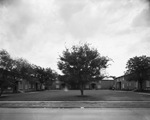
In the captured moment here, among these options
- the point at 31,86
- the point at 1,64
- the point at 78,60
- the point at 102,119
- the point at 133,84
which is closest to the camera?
the point at 102,119

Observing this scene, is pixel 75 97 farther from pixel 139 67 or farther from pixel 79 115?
pixel 139 67

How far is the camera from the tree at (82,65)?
23578mm

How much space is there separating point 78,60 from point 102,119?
50.1 ft

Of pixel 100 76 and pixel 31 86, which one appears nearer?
pixel 100 76

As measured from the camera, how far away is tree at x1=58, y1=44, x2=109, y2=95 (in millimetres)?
23578

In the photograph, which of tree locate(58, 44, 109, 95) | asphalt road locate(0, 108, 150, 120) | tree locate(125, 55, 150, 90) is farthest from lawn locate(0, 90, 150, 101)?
tree locate(125, 55, 150, 90)

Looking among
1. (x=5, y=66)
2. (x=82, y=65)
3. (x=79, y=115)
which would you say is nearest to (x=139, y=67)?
(x=82, y=65)

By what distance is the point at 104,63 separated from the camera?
79.2 ft

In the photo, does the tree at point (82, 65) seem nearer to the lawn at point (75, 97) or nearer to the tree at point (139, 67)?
the lawn at point (75, 97)

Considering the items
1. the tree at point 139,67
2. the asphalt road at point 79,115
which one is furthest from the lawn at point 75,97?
the tree at point 139,67

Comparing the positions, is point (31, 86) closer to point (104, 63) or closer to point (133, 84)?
point (133, 84)

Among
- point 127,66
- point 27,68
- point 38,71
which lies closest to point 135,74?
point 127,66

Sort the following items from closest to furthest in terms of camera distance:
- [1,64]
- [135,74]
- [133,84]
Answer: [1,64], [135,74], [133,84]

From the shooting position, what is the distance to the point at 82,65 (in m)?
23.5
